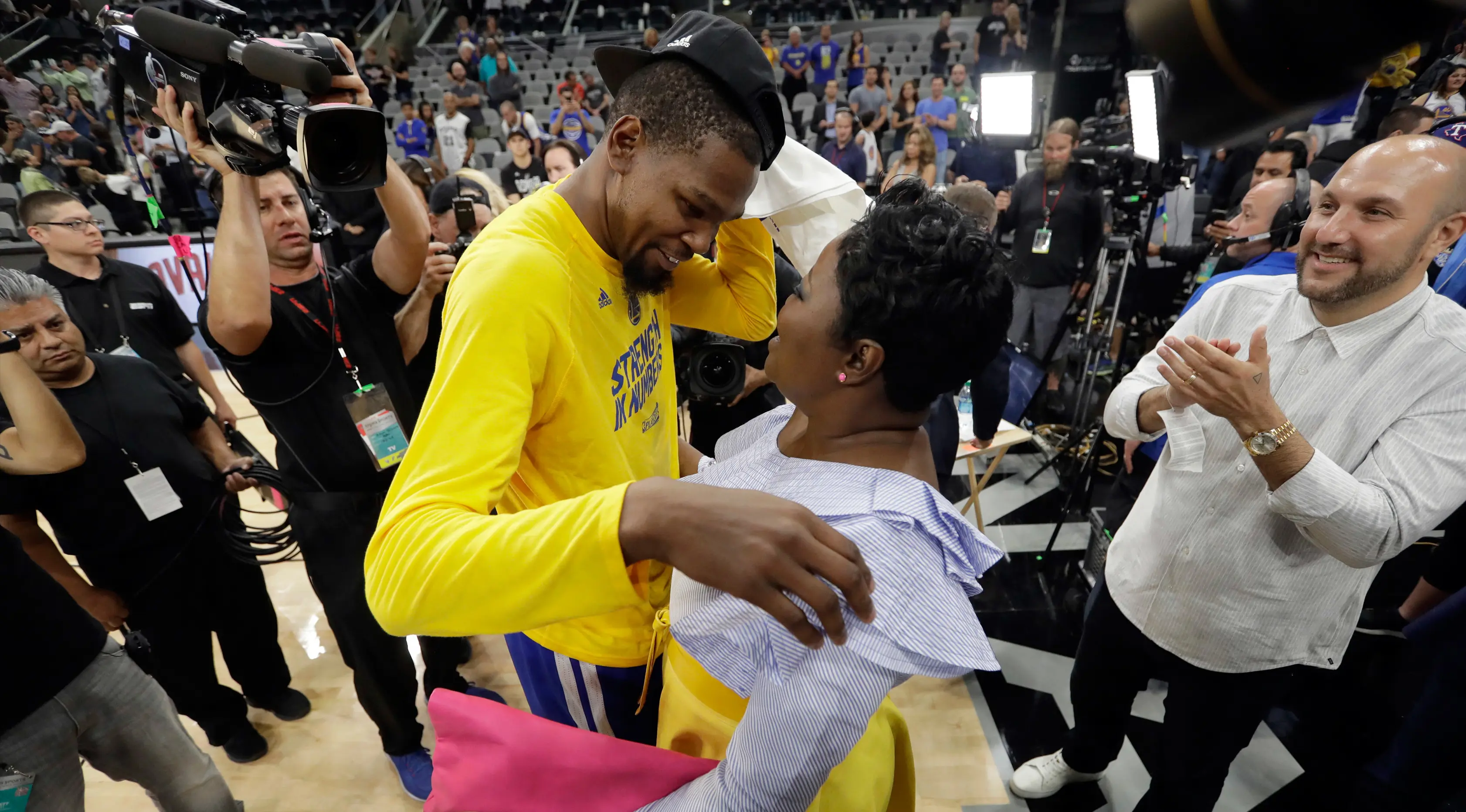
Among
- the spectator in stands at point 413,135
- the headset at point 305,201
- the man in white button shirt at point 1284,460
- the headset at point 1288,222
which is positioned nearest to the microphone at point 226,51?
the headset at point 305,201

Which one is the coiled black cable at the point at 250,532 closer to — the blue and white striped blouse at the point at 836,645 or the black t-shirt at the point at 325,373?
the black t-shirt at the point at 325,373

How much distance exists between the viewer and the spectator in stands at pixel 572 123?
8.44 metres

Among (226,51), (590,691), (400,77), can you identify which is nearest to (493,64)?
(400,77)

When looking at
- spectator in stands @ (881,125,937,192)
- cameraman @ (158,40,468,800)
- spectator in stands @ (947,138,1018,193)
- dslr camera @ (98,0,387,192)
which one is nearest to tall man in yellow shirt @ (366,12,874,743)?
dslr camera @ (98,0,387,192)

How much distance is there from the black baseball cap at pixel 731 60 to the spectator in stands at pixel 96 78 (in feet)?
41.9

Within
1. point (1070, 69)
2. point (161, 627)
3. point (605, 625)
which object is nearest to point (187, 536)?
point (161, 627)

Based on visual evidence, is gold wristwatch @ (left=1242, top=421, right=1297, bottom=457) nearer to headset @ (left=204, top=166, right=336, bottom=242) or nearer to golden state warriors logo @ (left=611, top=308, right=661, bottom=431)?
golden state warriors logo @ (left=611, top=308, right=661, bottom=431)

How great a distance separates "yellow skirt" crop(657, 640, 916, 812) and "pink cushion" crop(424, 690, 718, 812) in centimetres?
9

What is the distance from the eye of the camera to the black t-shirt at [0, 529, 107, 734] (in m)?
1.40

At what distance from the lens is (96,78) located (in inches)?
409

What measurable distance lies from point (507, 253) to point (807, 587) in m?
0.62

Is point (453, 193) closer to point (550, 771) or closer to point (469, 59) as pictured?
point (550, 771)

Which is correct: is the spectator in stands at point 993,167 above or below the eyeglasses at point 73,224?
below

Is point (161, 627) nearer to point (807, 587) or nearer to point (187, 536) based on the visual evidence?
point (187, 536)
